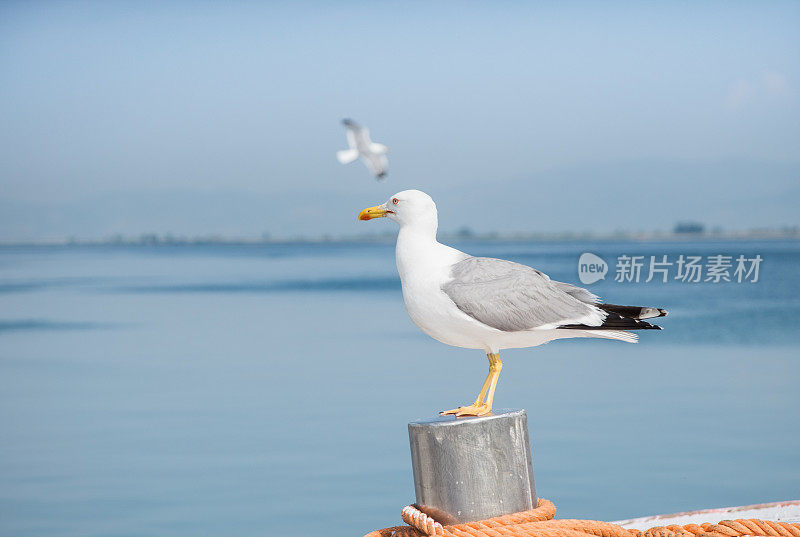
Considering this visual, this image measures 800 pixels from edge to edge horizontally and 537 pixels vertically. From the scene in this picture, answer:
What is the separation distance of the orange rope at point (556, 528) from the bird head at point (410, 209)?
85cm

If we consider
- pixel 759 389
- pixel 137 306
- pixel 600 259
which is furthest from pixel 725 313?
pixel 600 259

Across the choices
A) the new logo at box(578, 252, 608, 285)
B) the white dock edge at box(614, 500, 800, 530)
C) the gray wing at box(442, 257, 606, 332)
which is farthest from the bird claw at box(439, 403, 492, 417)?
the new logo at box(578, 252, 608, 285)

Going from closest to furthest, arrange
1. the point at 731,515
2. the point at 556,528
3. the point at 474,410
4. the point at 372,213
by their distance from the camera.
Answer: the point at 556,528 → the point at 474,410 → the point at 372,213 → the point at 731,515

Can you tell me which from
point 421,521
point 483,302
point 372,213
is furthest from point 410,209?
point 421,521

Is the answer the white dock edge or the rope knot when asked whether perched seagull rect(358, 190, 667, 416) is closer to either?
the rope knot

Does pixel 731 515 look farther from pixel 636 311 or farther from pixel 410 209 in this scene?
pixel 410 209

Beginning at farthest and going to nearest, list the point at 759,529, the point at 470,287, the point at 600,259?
1. the point at 600,259
2. the point at 470,287
3. the point at 759,529

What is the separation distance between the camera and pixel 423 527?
8.11 ft

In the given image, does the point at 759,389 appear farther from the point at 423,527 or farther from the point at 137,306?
the point at 137,306

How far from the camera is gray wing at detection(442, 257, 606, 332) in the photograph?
268 cm

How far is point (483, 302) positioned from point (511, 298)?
0.12 metres

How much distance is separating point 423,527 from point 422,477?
0.13 metres

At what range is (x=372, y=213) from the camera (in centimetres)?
294

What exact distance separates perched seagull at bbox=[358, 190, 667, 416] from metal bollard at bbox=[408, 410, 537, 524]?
0.20 m
